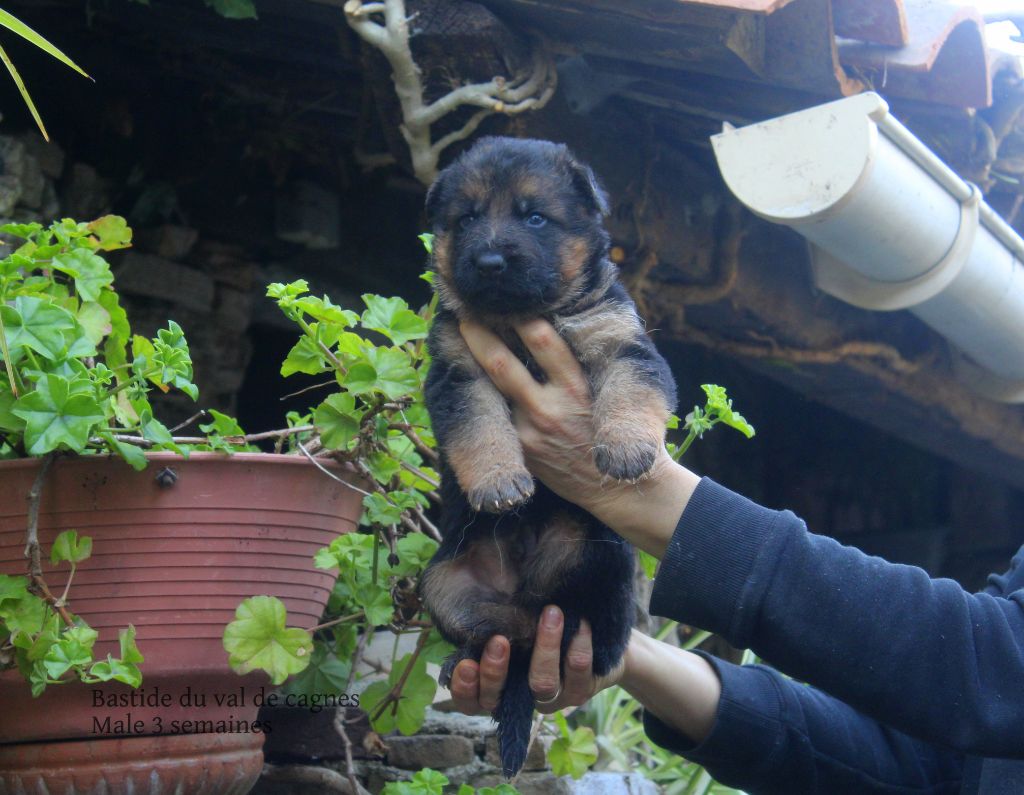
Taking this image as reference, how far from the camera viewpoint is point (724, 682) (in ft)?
9.96

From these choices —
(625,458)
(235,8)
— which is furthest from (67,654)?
(235,8)


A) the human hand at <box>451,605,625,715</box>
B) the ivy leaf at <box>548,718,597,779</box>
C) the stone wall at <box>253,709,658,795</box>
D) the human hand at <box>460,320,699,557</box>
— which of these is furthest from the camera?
the stone wall at <box>253,709,658,795</box>

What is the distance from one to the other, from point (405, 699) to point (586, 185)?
4.48 ft

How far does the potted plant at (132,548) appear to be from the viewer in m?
2.35

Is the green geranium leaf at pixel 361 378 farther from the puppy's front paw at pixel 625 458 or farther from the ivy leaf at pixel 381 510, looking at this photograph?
the puppy's front paw at pixel 625 458

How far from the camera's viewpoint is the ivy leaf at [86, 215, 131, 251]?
9.26 feet

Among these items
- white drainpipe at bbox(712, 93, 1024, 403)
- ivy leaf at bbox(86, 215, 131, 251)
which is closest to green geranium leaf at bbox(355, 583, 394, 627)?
ivy leaf at bbox(86, 215, 131, 251)

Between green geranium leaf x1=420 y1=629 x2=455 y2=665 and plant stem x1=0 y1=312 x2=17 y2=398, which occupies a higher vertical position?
plant stem x1=0 y1=312 x2=17 y2=398

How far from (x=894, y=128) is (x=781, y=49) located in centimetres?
42

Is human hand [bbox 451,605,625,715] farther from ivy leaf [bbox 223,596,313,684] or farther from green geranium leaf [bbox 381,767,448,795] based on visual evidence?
ivy leaf [bbox 223,596,313,684]

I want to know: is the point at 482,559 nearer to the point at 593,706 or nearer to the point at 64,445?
the point at 64,445

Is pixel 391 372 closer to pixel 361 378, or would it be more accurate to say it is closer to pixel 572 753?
pixel 361 378

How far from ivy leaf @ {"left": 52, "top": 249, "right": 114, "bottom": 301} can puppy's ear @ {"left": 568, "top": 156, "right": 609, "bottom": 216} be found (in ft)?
3.85

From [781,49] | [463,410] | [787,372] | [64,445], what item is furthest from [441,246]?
[787,372]
